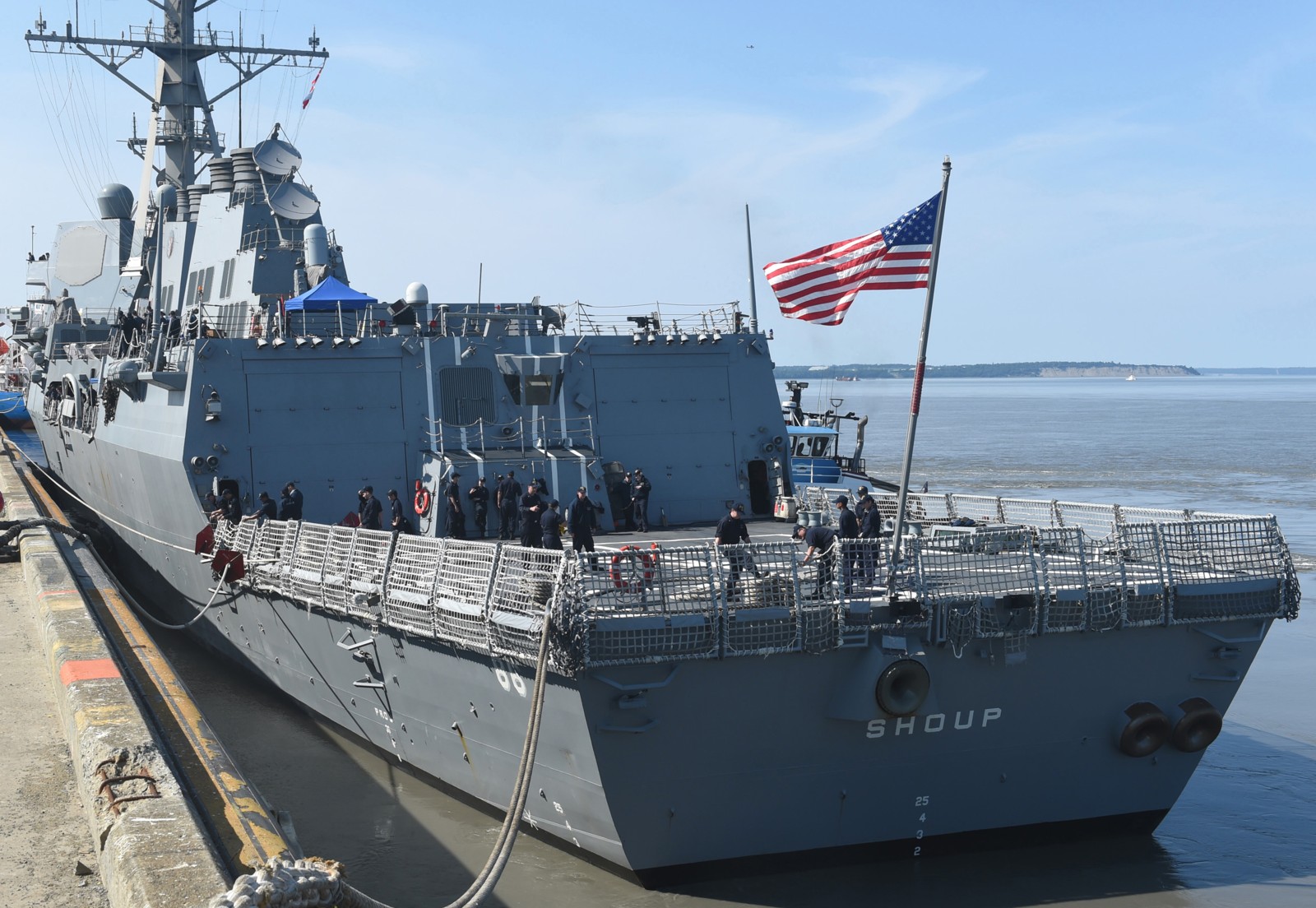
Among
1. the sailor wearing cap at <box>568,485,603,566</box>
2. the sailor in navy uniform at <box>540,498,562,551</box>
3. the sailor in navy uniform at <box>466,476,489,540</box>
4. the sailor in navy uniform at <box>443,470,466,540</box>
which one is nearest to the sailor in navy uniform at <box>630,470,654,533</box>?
the sailor in navy uniform at <box>466,476,489,540</box>

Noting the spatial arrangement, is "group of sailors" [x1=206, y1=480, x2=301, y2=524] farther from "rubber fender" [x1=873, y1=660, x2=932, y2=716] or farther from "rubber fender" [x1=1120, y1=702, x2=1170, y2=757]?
"rubber fender" [x1=1120, y1=702, x2=1170, y2=757]

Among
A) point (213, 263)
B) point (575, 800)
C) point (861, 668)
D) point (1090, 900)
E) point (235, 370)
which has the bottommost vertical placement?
point (1090, 900)

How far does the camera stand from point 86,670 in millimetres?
9492

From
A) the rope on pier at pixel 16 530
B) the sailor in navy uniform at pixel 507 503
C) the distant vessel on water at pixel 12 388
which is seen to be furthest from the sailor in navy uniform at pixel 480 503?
the distant vessel on water at pixel 12 388

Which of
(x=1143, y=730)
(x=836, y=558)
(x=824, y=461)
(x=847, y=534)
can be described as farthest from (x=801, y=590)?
(x=824, y=461)

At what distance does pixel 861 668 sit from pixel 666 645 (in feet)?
5.76

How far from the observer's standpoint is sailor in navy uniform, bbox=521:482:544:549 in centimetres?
1326

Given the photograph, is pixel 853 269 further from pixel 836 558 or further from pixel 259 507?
pixel 259 507

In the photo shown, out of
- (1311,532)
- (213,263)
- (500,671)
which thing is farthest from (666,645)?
(1311,532)

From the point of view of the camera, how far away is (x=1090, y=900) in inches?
428

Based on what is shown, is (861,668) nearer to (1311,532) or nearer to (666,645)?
(666,645)

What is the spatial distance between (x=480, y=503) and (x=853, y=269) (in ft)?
A: 19.8

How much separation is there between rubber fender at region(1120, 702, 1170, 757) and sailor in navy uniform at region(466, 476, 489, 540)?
26.2ft

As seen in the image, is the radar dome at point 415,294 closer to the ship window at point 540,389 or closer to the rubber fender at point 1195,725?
the ship window at point 540,389
